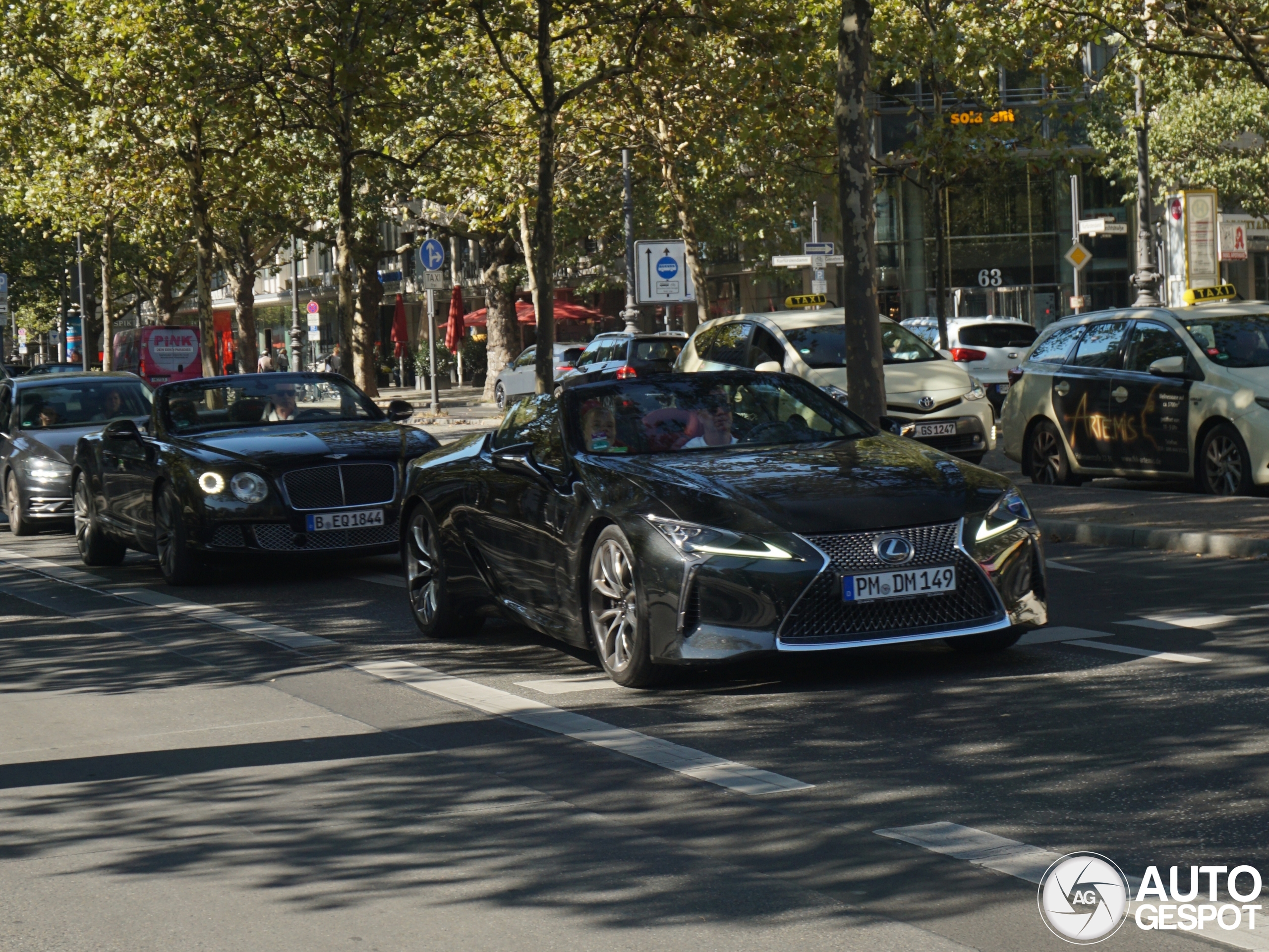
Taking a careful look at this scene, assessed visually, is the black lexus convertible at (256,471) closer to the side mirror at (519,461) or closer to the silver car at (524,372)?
the side mirror at (519,461)

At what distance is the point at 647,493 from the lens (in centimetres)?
807

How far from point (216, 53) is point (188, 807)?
24999 millimetres

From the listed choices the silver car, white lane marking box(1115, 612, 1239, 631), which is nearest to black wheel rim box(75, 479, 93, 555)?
white lane marking box(1115, 612, 1239, 631)

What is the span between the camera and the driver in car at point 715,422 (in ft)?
29.6

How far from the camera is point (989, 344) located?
30734mm

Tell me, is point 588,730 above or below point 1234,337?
below

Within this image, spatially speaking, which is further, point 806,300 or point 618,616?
point 806,300

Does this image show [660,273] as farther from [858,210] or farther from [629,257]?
[858,210]

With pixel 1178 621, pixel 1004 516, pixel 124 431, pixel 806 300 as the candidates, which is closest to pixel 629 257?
pixel 806 300

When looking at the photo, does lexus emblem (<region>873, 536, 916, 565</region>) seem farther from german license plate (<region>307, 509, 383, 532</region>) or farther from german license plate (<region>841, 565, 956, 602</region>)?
german license plate (<region>307, 509, 383, 532</region>)

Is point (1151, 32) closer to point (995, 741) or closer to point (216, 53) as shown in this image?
point (216, 53)

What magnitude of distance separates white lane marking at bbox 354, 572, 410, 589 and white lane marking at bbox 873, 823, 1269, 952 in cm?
758

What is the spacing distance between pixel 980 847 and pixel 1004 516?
9.84ft

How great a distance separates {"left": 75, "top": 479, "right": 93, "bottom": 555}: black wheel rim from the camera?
15.3m
